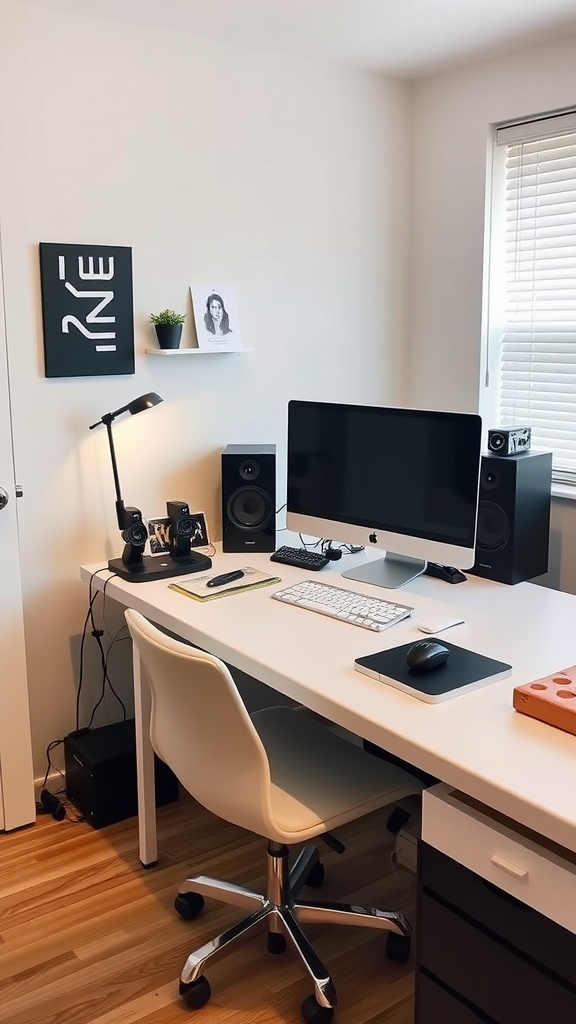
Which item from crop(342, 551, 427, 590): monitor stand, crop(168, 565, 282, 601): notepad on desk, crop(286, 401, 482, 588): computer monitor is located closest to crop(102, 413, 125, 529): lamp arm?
crop(168, 565, 282, 601): notepad on desk

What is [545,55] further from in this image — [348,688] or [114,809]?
[114,809]

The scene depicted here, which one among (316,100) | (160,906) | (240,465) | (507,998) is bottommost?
(160,906)

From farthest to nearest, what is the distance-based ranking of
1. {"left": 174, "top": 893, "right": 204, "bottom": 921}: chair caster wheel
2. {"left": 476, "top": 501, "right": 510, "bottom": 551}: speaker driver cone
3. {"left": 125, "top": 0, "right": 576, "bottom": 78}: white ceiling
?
1. {"left": 476, "top": 501, "right": 510, "bottom": 551}: speaker driver cone
2. {"left": 125, "top": 0, "right": 576, "bottom": 78}: white ceiling
3. {"left": 174, "top": 893, "right": 204, "bottom": 921}: chair caster wheel

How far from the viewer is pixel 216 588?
237 cm

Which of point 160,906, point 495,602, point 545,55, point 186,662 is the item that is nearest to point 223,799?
point 186,662

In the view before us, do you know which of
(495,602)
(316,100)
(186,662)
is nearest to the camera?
(186,662)

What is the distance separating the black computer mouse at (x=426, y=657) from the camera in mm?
1726

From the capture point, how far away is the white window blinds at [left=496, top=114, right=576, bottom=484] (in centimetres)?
286

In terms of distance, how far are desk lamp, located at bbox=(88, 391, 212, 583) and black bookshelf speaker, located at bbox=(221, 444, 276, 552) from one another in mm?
164

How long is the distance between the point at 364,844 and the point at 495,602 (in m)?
0.83

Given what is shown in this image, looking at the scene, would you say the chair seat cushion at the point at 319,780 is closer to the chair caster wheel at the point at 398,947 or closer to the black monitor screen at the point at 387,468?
the chair caster wheel at the point at 398,947

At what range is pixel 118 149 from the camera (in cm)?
258

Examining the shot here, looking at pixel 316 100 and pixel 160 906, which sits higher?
pixel 316 100

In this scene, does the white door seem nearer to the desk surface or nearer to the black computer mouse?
the desk surface
